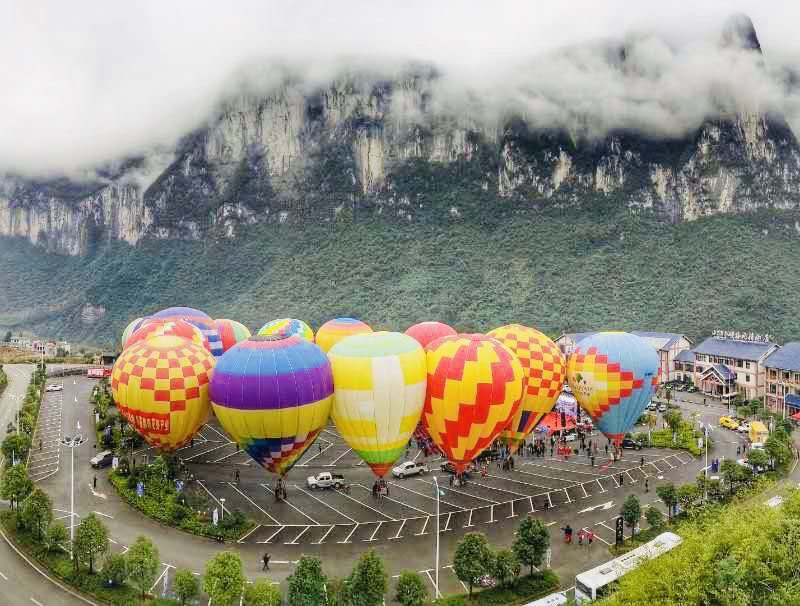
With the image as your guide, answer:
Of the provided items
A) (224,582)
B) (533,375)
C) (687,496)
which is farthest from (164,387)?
(687,496)

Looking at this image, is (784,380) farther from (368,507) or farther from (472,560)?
(472,560)

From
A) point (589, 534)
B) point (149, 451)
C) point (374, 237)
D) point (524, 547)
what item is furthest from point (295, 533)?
point (374, 237)

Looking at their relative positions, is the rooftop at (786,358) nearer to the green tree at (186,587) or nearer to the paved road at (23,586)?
the green tree at (186,587)

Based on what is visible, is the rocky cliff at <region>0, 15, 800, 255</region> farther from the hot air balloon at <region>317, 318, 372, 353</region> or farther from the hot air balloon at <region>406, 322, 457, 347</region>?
the hot air balloon at <region>406, 322, 457, 347</region>

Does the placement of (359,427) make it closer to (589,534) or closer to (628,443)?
(589,534)

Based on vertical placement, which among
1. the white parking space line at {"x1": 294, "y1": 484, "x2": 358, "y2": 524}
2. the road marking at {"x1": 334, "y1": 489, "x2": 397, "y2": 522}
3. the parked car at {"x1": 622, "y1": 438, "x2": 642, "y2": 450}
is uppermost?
the white parking space line at {"x1": 294, "y1": 484, "x2": 358, "y2": 524}

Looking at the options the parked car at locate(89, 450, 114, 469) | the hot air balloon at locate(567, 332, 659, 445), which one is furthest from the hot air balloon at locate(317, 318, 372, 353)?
the hot air balloon at locate(567, 332, 659, 445)

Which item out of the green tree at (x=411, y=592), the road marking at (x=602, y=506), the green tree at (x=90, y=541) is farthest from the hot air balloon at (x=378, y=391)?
the green tree at (x=90, y=541)
